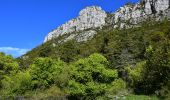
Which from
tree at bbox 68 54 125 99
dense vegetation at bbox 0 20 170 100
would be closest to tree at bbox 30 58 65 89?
dense vegetation at bbox 0 20 170 100

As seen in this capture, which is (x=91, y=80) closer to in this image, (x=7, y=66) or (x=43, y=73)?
(x=43, y=73)

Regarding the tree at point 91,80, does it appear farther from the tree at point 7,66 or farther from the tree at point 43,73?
the tree at point 7,66

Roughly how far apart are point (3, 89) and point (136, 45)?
3673 centimetres

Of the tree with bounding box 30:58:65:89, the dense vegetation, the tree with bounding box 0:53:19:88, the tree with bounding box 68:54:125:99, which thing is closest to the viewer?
the tree with bounding box 68:54:125:99

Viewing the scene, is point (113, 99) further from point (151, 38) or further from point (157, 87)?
point (151, 38)

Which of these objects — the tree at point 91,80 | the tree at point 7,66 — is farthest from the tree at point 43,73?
the tree at point 7,66

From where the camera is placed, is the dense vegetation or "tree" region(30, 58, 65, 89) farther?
"tree" region(30, 58, 65, 89)

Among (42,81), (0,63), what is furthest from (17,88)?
(0,63)

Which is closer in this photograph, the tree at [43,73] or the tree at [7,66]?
the tree at [43,73]

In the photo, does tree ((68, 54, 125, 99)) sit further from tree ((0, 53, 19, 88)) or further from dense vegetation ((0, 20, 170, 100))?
tree ((0, 53, 19, 88))

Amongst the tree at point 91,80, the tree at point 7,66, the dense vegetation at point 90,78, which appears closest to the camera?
the tree at point 91,80

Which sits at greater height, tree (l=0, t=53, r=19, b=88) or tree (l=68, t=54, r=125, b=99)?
tree (l=0, t=53, r=19, b=88)

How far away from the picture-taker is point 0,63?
85.4 meters

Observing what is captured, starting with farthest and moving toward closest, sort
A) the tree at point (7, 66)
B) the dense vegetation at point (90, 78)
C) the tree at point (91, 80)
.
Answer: the tree at point (7, 66)
the dense vegetation at point (90, 78)
the tree at point (91, 80)
